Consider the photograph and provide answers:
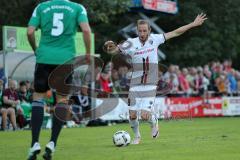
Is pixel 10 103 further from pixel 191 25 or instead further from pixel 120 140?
pixel 191 25

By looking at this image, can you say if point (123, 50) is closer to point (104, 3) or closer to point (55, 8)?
point (55, 8)

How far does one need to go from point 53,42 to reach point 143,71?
4.49 metres

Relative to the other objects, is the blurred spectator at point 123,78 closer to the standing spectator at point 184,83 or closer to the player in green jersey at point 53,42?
the standing spectator at point 184,83

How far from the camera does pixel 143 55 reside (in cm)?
1384

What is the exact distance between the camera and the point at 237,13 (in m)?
38.7

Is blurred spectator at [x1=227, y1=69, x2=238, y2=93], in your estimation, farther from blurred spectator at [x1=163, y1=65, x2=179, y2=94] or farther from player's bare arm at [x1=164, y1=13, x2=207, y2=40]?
player's bare arm at [x1=164, y1=13, x2=207, y2=40]

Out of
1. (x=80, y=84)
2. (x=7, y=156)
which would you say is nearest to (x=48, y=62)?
(x=7, y=156)

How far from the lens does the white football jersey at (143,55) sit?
1377 cm

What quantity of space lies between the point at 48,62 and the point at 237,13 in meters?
30.2

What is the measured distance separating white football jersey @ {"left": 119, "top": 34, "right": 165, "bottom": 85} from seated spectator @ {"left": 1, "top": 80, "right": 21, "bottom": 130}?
8177 mm

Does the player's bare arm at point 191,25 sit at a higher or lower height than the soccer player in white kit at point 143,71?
higher

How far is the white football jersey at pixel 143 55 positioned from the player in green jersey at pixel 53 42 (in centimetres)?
402

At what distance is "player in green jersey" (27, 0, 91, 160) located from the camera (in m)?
9.58

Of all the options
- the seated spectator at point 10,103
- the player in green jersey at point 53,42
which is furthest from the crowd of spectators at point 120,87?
the player in green jersey at point 53,42
